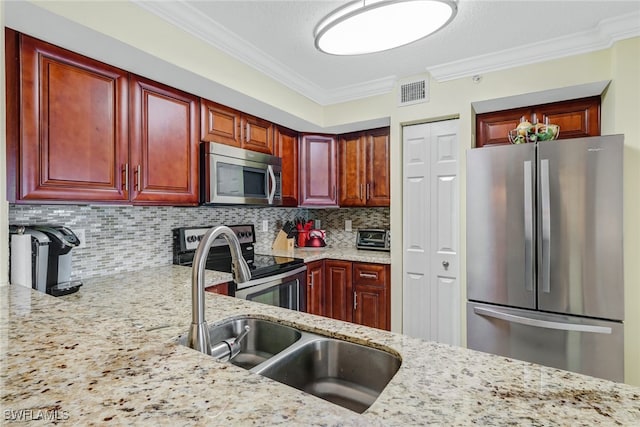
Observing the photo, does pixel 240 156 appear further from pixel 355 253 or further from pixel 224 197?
pixel 355 253

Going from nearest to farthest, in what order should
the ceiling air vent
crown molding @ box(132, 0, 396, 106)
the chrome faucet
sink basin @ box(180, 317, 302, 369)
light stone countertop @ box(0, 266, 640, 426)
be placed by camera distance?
1. light stone countertop @ box(0, 266, 640, 426)
2. the chrome faucet
3. sink basin @ box(180, 317, 302, 369)
4. crown molding @ box(132, 0, 396, 106)
5. the ceiling air vent

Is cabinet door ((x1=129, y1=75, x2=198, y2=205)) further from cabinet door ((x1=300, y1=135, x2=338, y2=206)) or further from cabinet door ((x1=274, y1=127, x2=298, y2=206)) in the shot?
cabinet door ((x1=300, y1=135, x2=338, y2=206))

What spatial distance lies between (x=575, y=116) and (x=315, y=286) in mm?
2463

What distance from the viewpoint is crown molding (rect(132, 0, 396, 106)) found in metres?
1.76

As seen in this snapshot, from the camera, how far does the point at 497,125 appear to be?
2.67 metres

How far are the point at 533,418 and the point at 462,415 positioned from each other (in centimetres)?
12

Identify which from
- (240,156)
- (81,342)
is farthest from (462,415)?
(240,156)

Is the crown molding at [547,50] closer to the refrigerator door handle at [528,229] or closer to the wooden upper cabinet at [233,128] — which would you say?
the refrigerator door handle at [528,229]

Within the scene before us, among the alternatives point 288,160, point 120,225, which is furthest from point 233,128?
point 120,225

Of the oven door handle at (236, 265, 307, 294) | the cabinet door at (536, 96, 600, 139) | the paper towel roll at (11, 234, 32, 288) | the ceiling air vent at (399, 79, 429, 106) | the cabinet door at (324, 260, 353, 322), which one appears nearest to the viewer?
the paper towel roll at (11, 234, 32, 288)

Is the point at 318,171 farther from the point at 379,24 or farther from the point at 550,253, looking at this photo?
the point at 550,253

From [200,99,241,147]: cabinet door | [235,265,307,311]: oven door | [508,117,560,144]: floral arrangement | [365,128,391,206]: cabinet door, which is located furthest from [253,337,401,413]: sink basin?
[365,128,391,206]: cabinet door

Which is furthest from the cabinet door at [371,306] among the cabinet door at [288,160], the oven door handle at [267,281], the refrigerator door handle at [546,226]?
the refrigerator door handle at [546,226]

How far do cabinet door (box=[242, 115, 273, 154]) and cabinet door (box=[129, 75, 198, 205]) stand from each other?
0.49 meters
